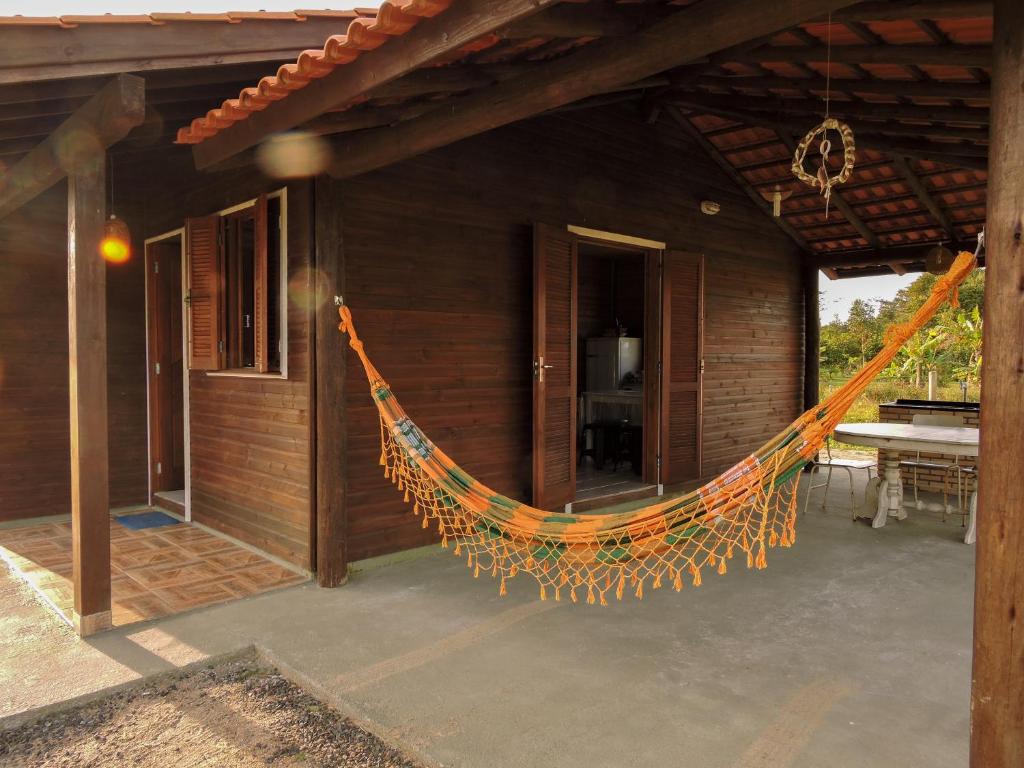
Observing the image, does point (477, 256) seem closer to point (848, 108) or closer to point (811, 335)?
point (848, 108)

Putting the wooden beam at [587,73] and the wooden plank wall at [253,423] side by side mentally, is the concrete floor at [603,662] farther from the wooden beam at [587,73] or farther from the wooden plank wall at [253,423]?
the wooden beam at [587,73]

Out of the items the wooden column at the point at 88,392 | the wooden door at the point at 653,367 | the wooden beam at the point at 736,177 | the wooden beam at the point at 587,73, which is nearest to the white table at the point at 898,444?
the wooden door at the point at 653,367

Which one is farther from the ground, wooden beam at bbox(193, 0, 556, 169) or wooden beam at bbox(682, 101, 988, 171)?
wooden beam at bbox(682, 101, 988, 171)

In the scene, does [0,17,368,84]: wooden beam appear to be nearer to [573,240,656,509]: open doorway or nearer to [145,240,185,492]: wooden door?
[145,240,185,492]: wooden door

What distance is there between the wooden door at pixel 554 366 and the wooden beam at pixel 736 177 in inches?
69.4

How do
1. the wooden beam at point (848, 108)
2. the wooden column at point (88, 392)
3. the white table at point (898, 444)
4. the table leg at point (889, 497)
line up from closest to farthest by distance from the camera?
the wooden column at point (88, 392), the wooden beam at point (848, 108), the white table at point (898, 444), the table leg at point (889, 497)

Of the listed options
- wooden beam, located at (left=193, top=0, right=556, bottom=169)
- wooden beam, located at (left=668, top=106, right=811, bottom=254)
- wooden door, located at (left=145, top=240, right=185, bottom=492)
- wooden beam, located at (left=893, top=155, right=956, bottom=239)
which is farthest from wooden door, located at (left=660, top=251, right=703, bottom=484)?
wooden door, located at (left=145, top=240, right=185, bottom=492)

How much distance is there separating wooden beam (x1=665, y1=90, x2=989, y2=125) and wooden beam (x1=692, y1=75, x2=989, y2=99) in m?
0.29

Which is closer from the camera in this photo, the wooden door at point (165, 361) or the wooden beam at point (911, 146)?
the wooden beam at point (911, 146)

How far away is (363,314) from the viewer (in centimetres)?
362

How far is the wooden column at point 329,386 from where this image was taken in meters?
3.40

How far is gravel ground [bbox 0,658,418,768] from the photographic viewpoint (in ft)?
6.72

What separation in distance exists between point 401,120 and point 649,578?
257 centimetres

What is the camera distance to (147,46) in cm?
264
